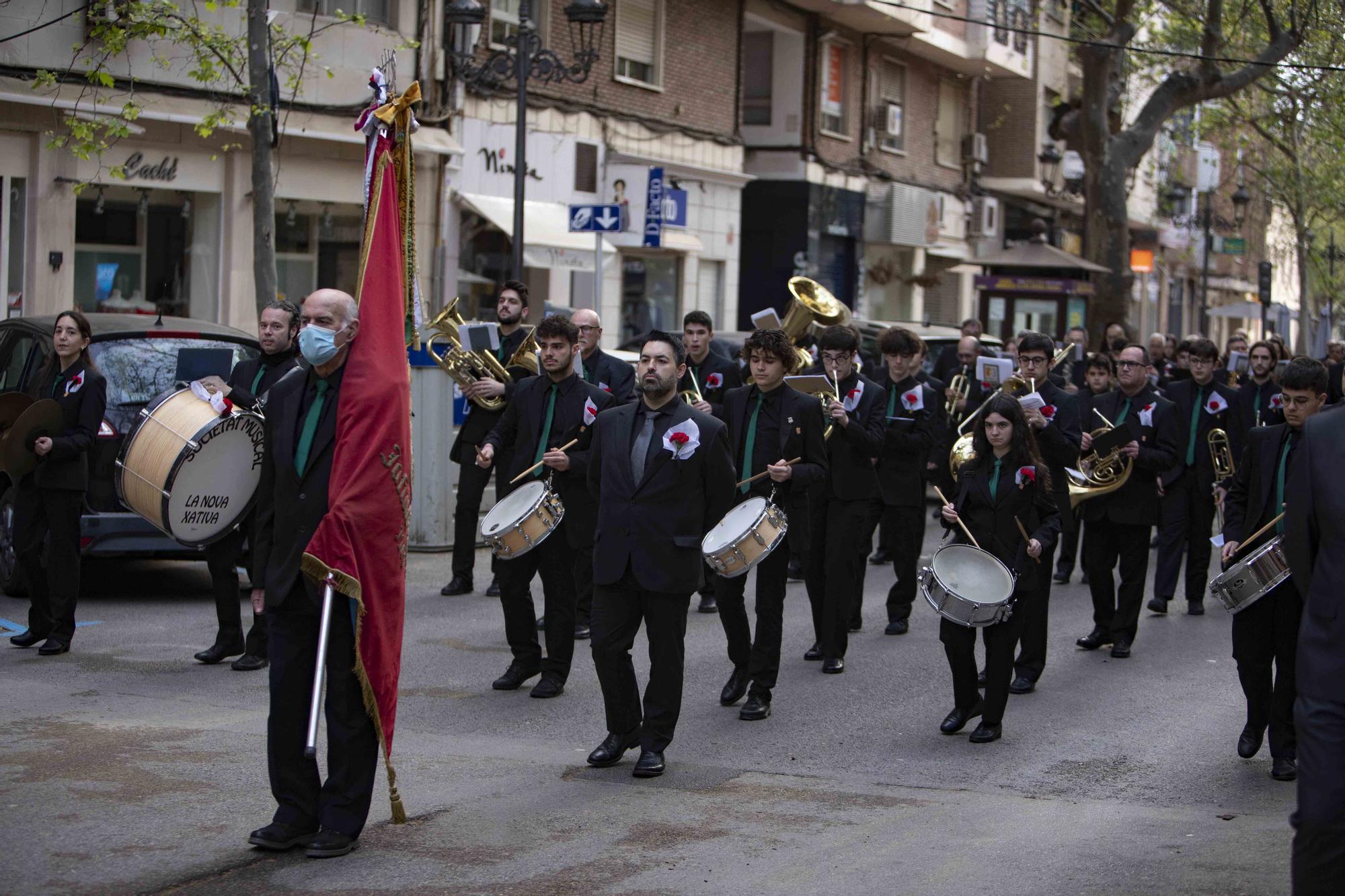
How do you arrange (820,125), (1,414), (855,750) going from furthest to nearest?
(820,125)
(1,414)
(855,750)

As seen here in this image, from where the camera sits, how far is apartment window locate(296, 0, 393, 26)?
19734 millimetres

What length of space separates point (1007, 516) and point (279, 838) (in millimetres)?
4165

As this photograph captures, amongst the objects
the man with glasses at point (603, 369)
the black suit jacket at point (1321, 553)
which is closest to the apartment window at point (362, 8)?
the man with glasses at point (603, 369)

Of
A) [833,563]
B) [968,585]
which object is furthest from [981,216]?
[968,585]

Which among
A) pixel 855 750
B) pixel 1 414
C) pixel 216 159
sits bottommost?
pixel 855 750

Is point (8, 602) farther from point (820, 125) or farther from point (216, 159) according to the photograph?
point (820, 125)

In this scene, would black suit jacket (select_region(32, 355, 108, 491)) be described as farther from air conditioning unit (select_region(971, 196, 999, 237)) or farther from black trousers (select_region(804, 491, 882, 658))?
air conditioning unit (select_region(971, 196, 999, 237))

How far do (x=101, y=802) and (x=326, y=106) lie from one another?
1483 cm

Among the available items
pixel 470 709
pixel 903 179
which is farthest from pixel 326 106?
pixel 903 179

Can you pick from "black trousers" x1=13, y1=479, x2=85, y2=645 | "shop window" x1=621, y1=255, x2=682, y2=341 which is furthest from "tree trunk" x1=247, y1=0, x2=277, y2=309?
"shop window" x1=621, y1=255, x2=682, y2=341

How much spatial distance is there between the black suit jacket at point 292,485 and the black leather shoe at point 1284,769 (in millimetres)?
4510

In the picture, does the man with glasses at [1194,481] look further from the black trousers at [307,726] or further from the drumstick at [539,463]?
the black trousers at [307,726]

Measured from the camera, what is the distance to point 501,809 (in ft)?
21.5

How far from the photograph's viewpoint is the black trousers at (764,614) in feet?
28.4
